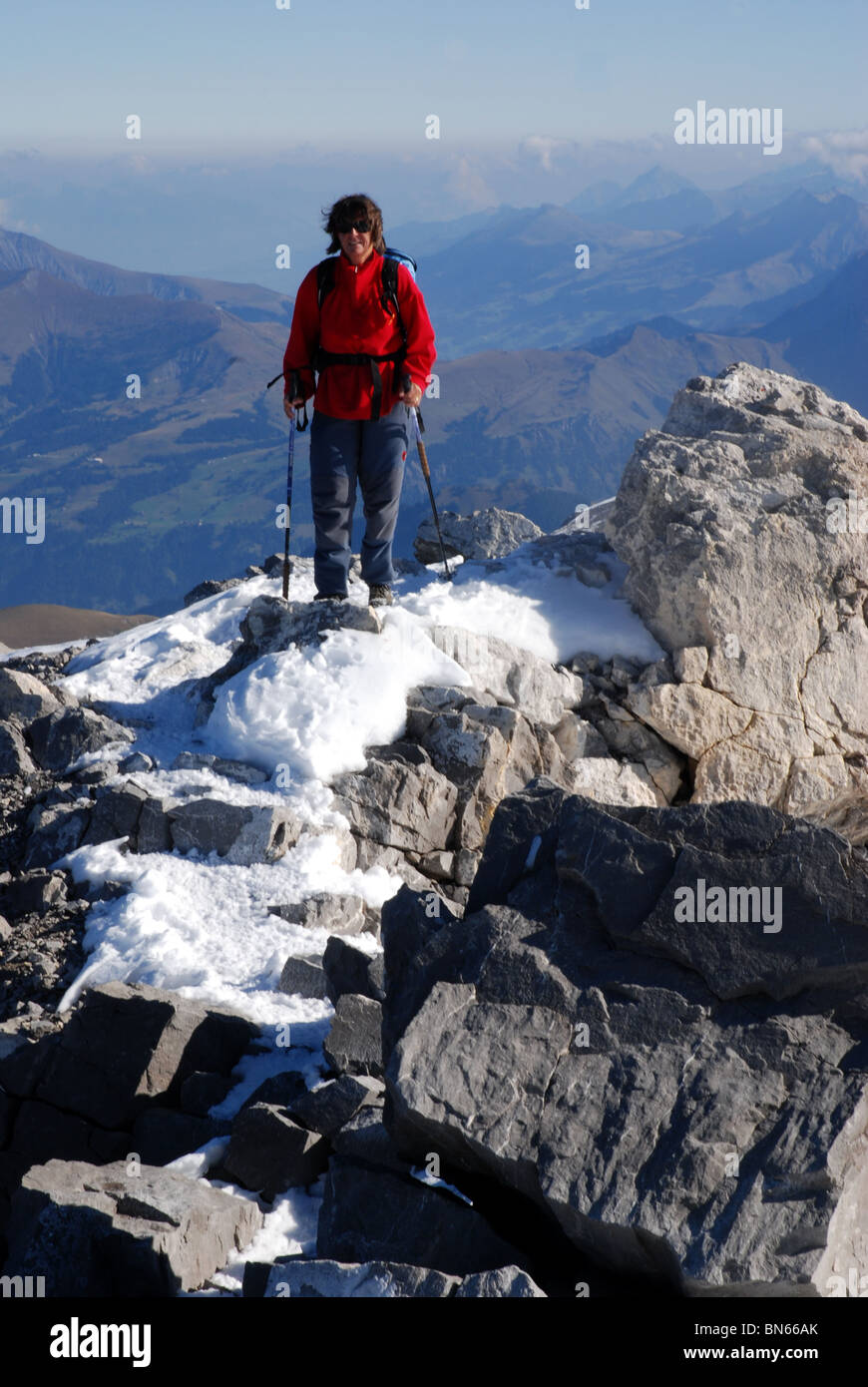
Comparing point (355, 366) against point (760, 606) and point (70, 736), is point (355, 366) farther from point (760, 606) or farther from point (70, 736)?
point (760, 606)

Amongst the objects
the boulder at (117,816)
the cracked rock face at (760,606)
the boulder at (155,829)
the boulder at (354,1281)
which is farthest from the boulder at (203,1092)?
the cracked rock face at (760,606)

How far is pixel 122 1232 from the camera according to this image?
518 centimetres

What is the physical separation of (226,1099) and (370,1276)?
2.46 metres

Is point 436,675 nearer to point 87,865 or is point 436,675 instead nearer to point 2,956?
point 87,865

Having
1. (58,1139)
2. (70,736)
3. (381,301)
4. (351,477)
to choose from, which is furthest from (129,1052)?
(381,301)

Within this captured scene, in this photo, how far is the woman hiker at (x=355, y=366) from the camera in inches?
393

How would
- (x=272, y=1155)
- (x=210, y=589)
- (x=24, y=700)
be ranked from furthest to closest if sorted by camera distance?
(x=210, y=589) < (x=24, y=700) < (x=272, y=1155)

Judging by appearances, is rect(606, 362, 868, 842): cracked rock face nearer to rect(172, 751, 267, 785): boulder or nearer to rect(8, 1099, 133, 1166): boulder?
rect(172, 751, 267, 785): boulder

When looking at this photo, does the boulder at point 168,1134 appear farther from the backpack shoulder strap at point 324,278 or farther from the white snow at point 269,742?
the backpack shoulder strap at point 324,278

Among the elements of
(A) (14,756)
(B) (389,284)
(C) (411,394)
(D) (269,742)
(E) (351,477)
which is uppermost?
(B) (389,284)

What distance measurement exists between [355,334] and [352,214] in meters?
1.09
